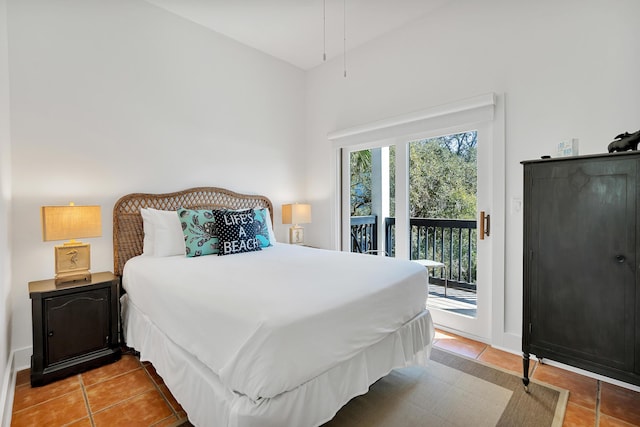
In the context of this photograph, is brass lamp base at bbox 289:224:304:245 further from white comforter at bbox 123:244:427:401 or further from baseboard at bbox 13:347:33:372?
baseboard at bbox 13:347:33:372

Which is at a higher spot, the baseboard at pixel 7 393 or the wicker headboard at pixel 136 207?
the wicker headboard at pixel 136 207

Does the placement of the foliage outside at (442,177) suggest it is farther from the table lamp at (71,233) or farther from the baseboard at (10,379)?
the baseboard at (10,379)

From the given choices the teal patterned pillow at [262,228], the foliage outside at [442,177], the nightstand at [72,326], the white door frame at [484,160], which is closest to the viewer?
the nightstand at [72,326]

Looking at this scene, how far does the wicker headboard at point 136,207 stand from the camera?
8.91 feet

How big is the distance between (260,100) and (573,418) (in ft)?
13.1

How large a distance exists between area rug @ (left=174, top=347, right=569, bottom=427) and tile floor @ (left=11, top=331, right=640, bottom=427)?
0.13 m

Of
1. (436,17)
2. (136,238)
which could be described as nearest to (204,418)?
(136,238)

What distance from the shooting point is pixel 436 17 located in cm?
299

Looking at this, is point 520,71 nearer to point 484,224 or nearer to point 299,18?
point 484,224

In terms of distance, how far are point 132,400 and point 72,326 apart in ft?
2.42

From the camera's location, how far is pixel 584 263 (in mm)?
1827

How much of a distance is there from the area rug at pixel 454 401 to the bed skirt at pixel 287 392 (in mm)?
176

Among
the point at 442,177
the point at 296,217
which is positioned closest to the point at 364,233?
the point at 296,217

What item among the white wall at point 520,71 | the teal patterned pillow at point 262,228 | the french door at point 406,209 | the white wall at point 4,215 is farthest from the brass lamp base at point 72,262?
the white wall at point 520,71
